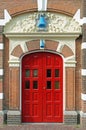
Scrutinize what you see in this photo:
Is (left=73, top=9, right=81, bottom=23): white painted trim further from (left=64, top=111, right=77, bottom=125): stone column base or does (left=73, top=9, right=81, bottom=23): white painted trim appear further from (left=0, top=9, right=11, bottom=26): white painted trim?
(left=64, top=111, right=77, bottom=125): stone column base

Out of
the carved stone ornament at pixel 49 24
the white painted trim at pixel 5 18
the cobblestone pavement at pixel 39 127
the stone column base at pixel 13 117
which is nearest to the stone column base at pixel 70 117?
the cobblestone pavement at pixel 39 127

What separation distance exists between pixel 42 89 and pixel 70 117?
1.40 metres

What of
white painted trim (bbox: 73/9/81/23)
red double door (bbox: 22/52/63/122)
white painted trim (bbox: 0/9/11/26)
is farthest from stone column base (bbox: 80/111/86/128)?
white painted trim (bbox: 0/9/11/26)

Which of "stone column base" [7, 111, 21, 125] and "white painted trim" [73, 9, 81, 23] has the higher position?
"white painted trim" [73, 9, 81, 23]

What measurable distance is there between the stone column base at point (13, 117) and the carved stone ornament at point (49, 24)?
2.87 m

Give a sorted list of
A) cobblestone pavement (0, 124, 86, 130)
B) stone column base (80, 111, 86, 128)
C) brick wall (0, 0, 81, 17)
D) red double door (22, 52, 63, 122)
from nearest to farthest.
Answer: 1. cobblestone pavement (0, 124, 86, 130)
2. stone column base (80, 111, 86, 128)
3. brick wall (0, 0, 81, 17)
4. red double door (22, 52, 63, 122)

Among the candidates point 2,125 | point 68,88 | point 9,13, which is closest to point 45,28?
point 9,13

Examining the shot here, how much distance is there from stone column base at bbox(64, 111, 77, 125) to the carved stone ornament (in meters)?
2.87

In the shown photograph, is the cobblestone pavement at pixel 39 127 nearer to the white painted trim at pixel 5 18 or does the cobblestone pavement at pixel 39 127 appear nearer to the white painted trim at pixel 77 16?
the white painted trim at pixel 5 18

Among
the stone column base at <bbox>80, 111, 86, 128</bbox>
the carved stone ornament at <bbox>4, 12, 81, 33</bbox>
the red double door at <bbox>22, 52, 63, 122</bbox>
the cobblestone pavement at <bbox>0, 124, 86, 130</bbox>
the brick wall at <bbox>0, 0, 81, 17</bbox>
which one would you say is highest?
the brick wall at <bbox>0, 0, 81, 17</bbox>

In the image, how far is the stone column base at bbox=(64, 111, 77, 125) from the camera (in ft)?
40.9

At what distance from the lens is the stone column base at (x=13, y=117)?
492 inches

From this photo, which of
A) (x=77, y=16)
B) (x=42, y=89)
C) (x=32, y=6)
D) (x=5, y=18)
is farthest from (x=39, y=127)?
(x=32, y=6)

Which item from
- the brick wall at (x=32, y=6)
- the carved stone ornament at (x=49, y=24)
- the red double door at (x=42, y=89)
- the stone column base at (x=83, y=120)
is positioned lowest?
the stone column base at (x=83, y=120)
